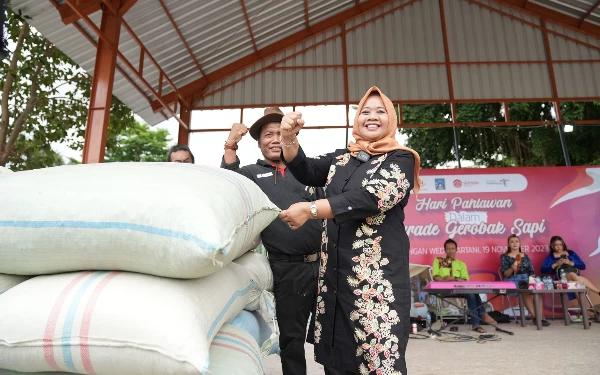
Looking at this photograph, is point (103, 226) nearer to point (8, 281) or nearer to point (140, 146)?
point (8, 281)

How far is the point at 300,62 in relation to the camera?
320 inches

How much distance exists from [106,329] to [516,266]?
597cm

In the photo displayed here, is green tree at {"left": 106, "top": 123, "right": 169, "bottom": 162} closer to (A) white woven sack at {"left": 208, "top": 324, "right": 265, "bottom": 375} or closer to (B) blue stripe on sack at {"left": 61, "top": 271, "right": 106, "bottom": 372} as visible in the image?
(A) white woven sack at {"left": 208, "top": 324, "right": 265, "bottom": 375}

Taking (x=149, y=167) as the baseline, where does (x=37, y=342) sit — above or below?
below

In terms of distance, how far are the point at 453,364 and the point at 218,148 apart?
6065mm

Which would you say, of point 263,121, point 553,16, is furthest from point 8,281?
point 553,16

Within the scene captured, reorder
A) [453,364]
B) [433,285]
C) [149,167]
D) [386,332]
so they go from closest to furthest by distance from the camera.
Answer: [149,167]
[386,332]
[453,364]
[433,285]

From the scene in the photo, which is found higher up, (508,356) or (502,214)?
(502,214)

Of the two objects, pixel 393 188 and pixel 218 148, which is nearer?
pixel 393 188

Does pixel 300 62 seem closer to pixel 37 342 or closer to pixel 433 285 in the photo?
pixel 433 285

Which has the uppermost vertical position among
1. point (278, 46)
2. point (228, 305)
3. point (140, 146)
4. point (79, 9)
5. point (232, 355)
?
point (140, 146)

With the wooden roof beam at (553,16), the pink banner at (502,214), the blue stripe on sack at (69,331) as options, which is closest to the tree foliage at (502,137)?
the pink banner at (502,214)

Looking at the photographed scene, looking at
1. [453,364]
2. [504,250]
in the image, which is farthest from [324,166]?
[504,250]

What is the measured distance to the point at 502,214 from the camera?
21.1ft
